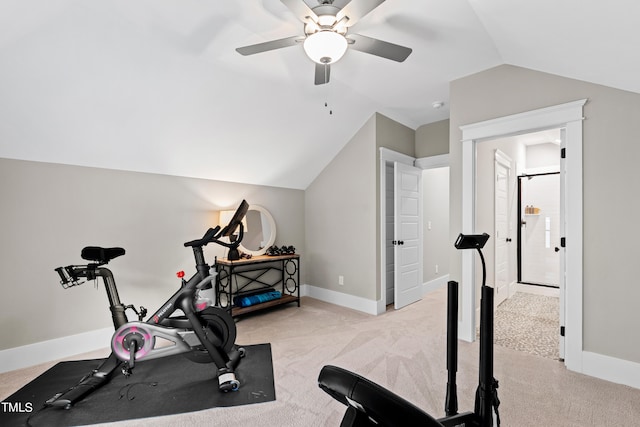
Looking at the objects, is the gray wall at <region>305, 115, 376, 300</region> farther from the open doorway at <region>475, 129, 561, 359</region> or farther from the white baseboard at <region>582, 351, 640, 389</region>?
the white baseboard at <region>582, 351, 640, 389</region>

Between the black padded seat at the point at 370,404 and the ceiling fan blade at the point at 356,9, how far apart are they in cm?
170

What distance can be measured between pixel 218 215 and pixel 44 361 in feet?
6.84

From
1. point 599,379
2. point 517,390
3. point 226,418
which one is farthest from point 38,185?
point 599,379

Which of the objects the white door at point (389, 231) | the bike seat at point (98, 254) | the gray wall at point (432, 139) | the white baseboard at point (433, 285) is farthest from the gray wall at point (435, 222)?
the bike seat at point (98, 254)

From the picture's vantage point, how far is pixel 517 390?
7.12 ft

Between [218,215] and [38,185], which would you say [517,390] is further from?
[38,185]

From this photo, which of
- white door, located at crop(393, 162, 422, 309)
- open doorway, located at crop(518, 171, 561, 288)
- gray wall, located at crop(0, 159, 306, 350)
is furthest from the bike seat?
open doorway, located at crop(518, 171, 561, 288)

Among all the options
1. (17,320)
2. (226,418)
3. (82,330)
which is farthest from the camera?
(82,330)

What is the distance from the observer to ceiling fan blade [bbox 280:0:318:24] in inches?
A: 60.9

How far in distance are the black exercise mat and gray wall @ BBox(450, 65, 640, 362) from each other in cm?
267

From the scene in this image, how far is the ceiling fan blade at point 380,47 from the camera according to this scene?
1786 millimetres

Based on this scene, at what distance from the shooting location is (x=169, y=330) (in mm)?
2332

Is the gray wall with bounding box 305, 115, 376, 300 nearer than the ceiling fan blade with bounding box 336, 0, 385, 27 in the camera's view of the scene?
No

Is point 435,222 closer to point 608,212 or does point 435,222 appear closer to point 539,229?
point 539,229
